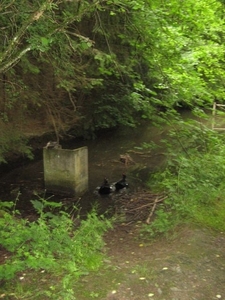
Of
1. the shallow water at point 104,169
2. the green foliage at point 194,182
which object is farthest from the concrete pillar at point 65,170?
the green foliage at point 194,182

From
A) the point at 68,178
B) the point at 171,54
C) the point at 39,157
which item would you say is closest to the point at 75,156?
the point at 68,178

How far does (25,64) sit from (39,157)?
22.4 feet

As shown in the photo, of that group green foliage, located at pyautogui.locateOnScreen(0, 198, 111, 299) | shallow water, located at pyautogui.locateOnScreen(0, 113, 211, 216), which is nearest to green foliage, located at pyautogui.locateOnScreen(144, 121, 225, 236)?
shallow water, located at pyautogui.locateOnScreen(0, 113, 211, 216)

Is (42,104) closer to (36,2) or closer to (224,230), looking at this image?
(36,2)

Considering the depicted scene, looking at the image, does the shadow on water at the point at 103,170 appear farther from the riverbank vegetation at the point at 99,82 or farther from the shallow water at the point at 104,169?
the riverbank vegetation at the point at 99,82

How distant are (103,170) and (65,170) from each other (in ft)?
8.63

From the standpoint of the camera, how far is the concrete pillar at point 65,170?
32.3 feet

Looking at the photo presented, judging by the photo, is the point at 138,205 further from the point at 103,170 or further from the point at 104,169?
the point at 104,169

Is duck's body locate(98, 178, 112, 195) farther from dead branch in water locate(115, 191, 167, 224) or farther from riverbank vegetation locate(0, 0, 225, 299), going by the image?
riverbank vegetation locate(0, 0, 225, 299)

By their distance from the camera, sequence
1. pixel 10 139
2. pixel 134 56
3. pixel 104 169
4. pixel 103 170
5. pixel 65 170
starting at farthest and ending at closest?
pixel 104 169 < pixel 103 170 < pixel 65 170 < pixel 134 56 < pixel 10 139

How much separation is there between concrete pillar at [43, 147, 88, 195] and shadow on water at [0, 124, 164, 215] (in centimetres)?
25

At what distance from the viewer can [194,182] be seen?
7.62m

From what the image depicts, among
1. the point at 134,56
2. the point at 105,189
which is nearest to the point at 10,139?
the point at 105,189

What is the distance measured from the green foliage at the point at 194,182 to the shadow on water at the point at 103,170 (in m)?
1.05
